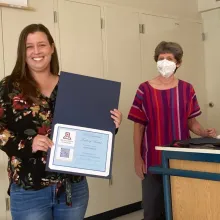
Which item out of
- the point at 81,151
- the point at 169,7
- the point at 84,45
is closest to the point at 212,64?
the point at 169,7

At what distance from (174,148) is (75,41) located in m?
1.76

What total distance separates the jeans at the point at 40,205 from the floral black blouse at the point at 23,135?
0.03 m

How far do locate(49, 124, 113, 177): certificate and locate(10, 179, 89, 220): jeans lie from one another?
10 cm

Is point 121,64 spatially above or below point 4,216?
above

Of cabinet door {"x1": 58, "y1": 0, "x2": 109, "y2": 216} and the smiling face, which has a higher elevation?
cabinet door {"x1": 58, "y1": 0, "x2": 109, "y2": 216}

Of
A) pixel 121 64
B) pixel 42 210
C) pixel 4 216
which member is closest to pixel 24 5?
pixel 121 64

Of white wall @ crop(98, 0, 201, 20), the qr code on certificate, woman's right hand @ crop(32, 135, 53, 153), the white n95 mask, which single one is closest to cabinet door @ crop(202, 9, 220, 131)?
white wall @ crop(98, 0, 201, 20)

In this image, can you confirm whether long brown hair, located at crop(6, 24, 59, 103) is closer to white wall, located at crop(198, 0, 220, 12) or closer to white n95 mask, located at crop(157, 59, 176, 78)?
white n95 mask, located at crop(157, 59, 176, 78)

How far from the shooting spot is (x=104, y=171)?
1.61m

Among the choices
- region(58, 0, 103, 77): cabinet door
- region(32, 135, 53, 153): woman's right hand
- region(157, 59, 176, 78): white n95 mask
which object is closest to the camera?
region(32, 135, 53, 153): woman's right hand

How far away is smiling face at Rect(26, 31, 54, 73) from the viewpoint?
1.53 meters

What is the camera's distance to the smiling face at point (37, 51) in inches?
60.1

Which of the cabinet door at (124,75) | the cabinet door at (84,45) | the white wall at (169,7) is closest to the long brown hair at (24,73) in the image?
the cabinet door at (84,45)

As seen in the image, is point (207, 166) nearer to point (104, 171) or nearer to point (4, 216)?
point (104, 171)
